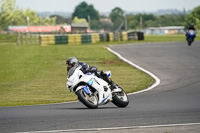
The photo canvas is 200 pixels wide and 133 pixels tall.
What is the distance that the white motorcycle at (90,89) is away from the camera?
11328 millimetres

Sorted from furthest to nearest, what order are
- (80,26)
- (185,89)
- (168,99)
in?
1. (80,26)
2. (185,89)
3. (168,99)

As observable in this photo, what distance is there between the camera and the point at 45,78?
22.3 m

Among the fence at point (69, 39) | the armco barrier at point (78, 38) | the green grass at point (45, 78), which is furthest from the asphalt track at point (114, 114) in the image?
the armco barrier at point (78, 38)

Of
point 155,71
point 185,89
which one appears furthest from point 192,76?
point 185,89

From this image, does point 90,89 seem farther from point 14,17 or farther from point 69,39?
point 14,17

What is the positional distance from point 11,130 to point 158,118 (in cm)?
296

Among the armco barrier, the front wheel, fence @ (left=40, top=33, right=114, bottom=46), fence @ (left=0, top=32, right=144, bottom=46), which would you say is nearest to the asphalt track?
the front wheel

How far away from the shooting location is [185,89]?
16.4 metres

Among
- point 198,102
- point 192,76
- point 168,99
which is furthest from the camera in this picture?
point 192,76

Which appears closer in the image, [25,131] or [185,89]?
[25,131]

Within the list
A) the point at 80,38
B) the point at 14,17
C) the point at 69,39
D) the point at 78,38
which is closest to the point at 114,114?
the point at 69,39

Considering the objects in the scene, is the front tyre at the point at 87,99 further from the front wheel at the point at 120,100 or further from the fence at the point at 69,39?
the fence at the point at 69,39

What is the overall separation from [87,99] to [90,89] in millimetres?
332

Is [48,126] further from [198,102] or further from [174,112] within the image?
[198,102]
